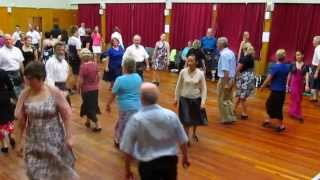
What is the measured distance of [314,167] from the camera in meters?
4.84

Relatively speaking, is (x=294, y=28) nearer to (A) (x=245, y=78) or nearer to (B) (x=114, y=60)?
(A) (x=245, y=78)

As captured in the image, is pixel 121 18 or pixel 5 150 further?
pixel 121 18

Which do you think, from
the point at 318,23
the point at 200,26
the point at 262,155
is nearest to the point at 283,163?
the point at 262,155

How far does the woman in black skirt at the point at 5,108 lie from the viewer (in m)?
4.74

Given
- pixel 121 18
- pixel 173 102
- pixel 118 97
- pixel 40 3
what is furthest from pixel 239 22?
pixel 40 3

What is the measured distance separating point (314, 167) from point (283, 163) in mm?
384

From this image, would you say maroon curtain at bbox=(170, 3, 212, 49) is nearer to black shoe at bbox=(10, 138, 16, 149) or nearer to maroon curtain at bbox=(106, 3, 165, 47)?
maroon curtain at bbox=(106, 3, 165, 47)

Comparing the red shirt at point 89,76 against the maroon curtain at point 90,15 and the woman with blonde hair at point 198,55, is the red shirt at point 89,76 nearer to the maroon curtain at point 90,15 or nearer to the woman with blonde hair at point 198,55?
the woman with blonde hair at point 198,55

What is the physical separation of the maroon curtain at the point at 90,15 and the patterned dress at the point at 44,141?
14.4m

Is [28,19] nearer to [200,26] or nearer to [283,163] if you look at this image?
[200,26]

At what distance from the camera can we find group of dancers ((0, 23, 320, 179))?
269cm

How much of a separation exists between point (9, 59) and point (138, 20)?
28.9 feet

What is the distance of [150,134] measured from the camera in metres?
2.62

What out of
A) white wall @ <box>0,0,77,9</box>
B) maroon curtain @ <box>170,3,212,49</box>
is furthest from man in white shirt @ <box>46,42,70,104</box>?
white wall @ <box>0,0,77,9</box>
